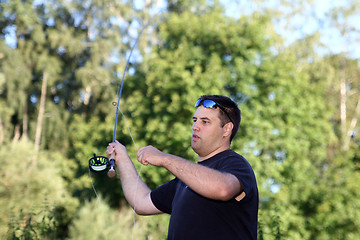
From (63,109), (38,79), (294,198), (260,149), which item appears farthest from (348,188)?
(38,79)

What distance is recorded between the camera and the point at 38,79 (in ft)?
94.1

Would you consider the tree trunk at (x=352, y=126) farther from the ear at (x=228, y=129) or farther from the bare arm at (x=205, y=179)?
the bare arm at (x=205, y=179)

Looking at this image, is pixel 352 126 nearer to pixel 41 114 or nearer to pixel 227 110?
pixel 41 114

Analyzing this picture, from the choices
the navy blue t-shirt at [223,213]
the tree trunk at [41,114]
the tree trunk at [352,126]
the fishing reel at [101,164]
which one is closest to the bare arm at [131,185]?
the fishing reel at [101,164]

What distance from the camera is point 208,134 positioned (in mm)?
2340

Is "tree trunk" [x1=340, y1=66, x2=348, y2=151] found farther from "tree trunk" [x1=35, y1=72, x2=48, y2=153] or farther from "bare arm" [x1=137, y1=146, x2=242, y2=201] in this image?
"bare arm" [x1=137, y1=146, x2=242, y2=201]

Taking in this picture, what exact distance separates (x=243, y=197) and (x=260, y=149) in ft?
49.9

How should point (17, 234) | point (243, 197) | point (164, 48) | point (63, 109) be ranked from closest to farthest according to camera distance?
point (243, 197) < point (17, 234) < point (164, 48) < point (63, 109)

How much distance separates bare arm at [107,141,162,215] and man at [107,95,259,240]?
0.13 meters

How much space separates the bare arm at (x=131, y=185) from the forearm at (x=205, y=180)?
916mm

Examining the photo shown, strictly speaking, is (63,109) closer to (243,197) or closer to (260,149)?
(260,149)

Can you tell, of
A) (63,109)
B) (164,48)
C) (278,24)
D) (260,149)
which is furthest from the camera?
(63,109)

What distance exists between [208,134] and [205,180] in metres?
0.49

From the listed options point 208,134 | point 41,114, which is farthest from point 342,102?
point 208,134
